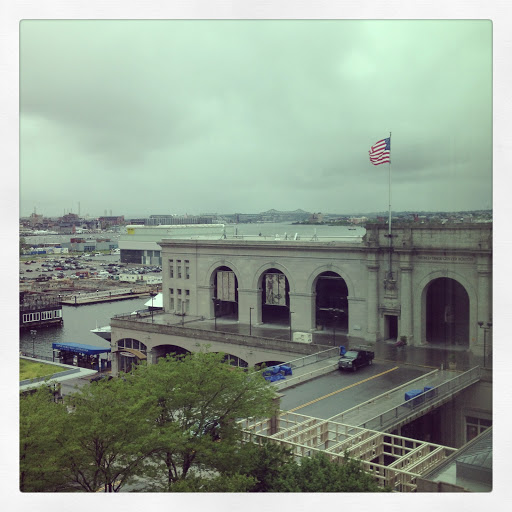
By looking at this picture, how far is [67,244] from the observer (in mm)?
18844

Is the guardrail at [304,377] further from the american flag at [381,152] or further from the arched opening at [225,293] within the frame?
the arched opening at [225,293]

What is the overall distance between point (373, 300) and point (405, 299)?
1765 mm

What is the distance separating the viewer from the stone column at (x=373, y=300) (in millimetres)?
28062

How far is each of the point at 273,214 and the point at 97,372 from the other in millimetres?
8093

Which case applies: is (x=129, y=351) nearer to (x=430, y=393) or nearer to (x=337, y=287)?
(x=430, y=393)

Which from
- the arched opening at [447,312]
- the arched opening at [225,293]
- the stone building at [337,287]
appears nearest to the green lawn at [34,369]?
the stone building at [337,287]

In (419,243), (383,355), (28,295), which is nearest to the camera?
(28,295)

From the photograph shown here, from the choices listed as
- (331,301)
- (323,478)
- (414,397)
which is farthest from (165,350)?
(323,478)

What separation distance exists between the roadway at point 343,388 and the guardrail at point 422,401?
1.46m

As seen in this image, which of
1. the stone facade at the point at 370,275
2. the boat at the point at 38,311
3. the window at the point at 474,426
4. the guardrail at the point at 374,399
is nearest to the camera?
the window at the point at 474,426

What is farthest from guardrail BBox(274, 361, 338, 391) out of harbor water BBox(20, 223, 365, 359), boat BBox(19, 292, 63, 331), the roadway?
boat BBox(19, 292, 63, 331)
